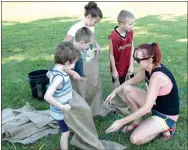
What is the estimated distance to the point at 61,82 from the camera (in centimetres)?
319

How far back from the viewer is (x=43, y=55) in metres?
7.24

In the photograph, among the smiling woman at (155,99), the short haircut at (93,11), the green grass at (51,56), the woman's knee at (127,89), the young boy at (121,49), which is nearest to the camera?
the smiling woman at (155,99)

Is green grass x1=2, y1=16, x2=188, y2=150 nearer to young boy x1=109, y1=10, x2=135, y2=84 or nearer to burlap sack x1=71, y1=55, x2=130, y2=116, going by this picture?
burlap sack x1=71, y1=55, x2=130, y2=116

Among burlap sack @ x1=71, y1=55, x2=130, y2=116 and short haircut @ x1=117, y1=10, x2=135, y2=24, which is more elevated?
short haircut @ x1=117, y1=10, x2=135, y2=24

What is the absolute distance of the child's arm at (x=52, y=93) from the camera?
3058mm

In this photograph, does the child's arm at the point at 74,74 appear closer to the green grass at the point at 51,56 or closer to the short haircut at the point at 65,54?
the short haircut at the point at 65,54

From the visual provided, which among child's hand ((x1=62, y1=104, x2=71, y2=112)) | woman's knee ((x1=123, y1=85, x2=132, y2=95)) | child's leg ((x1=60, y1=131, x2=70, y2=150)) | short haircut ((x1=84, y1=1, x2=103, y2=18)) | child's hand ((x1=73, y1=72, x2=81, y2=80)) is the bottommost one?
child's leg ((x1=60, y1=131, x2=70, y2=150))

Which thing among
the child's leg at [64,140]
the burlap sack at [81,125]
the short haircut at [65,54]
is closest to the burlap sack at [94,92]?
the burlap sack at [81,125]

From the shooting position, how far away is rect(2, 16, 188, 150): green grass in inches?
152

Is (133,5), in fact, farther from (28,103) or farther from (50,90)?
(50,90)

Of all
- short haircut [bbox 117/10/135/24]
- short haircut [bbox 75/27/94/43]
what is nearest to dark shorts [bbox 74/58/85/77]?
short haircut [bbox 75/27/94/43]

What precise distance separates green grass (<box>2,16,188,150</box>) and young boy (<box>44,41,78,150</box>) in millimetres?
665

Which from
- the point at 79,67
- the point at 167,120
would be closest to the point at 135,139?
the point at 167,120

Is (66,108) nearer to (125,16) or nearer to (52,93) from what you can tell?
(52,93)
